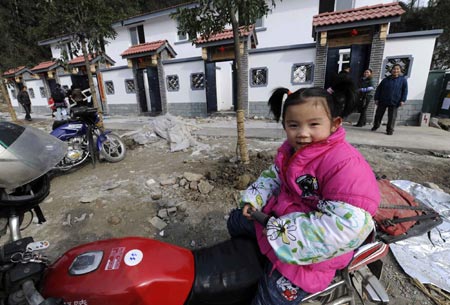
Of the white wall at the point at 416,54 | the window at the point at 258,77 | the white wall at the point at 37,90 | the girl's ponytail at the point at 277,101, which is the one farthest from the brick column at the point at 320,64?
the white wall at the point at 37,90

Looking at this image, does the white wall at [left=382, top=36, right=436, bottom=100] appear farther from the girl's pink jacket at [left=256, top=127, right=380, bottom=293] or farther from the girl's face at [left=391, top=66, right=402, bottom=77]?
the girl's pink jacket at [left=256, top=127, right=380, bottom=293]

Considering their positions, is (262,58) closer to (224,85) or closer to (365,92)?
(365,92)

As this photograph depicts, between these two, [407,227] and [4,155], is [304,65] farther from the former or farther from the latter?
[4,155]

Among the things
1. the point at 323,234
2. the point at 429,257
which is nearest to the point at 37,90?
the point at 323,234

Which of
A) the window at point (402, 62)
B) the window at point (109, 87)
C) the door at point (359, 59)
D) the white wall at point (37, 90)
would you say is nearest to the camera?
the window at point (402, 62)

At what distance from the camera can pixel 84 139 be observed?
4754 millimetres

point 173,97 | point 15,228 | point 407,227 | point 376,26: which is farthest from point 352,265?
point 173,97

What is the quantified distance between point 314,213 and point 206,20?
344 cm

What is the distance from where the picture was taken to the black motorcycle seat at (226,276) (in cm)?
104

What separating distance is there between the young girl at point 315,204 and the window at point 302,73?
8428mm

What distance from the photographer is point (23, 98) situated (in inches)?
509

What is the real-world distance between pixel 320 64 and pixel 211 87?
4.72m

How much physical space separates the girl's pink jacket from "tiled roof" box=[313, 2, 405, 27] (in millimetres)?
8410

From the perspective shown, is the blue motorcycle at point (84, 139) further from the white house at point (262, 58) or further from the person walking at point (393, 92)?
the person walking at point (393, 92)
